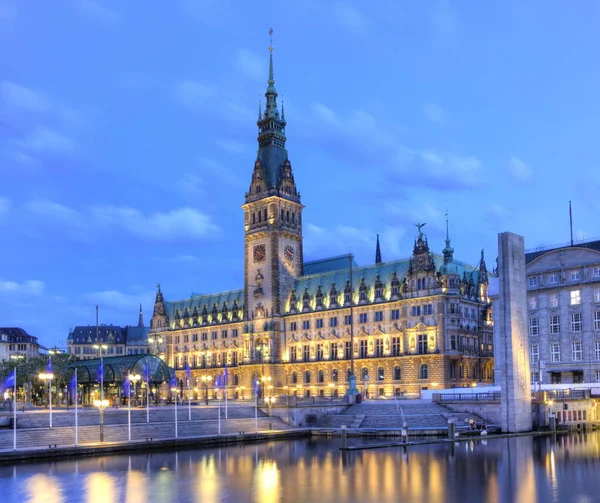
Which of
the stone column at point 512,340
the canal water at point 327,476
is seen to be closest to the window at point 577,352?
the stone column at point 512,340

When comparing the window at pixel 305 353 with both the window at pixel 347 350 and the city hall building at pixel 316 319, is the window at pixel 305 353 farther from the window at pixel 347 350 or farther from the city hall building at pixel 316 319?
the window at pixel 347 350

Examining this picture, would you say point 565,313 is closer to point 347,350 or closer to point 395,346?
point 395,346

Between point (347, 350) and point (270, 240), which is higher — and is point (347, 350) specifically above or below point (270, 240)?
below

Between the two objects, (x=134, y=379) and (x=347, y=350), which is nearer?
(x=134, y=379)

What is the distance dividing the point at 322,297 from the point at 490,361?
109 ft

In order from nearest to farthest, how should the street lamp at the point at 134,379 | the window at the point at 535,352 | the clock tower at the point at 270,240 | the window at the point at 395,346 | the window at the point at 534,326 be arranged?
the street lamp at the point at 134,379 → the window at the point at 535,352 → the window at the point at 534,326 → the window at the point at 395,346 → the clock tower at the point at 270,240

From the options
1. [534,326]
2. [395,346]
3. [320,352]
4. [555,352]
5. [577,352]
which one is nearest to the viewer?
[577,352]

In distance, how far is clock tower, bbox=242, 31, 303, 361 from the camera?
148 m

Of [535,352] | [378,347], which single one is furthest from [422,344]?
[535,352]

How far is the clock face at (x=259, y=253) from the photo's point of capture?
15075 cm

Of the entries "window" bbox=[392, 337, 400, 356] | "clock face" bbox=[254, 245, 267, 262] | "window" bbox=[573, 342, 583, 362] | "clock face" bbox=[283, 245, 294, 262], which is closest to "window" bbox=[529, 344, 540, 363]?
"window" bbox=[573, 342, 583, 362]

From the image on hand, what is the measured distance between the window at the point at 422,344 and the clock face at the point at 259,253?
40.4 metres

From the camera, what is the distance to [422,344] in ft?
404

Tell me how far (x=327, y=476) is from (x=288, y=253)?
102808 mm
